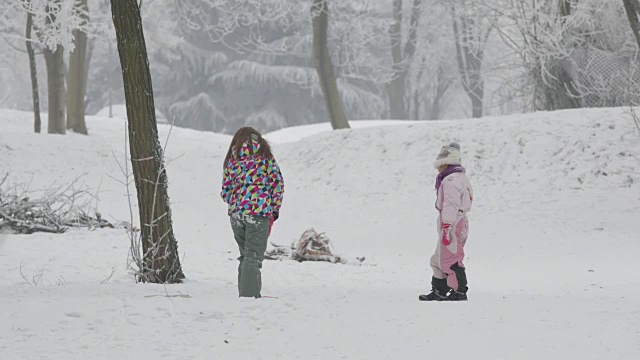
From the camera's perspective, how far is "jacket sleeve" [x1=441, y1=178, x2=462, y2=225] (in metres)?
6.70

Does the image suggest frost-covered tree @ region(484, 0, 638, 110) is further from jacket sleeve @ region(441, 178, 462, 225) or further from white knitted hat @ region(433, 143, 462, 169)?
jacket sleeve @ region(441, 178, 462, 225)

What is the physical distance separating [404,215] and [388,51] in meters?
30.3

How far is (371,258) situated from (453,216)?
15.5 ft

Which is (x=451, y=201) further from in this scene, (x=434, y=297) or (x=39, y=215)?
(x=39, y=215)

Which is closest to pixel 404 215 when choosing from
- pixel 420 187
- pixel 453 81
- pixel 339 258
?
pixel 420 187

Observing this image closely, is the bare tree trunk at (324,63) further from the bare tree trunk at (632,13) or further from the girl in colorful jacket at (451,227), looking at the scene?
the girl in colorful jacket at (451,227)

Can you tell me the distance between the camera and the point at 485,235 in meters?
13.1

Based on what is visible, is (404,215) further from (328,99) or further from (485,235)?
(328,99)

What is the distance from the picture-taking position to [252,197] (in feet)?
20.5

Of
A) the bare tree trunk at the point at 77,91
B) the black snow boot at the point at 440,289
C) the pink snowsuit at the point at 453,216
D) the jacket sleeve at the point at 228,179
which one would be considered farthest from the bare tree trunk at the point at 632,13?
the bare tree trunk at the point at 77,91

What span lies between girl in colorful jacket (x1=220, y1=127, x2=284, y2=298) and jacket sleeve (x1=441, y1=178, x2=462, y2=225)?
4.63 ft

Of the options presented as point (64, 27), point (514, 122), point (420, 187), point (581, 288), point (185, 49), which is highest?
point (185, 49)

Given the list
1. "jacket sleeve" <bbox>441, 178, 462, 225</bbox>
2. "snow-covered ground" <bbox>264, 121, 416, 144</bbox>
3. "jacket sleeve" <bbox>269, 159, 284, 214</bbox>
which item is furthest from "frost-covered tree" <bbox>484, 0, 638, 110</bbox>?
"jacket sleeve" <bbox>269, 159, 284, 214</bbox>

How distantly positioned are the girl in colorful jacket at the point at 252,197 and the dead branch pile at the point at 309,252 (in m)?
3.74
